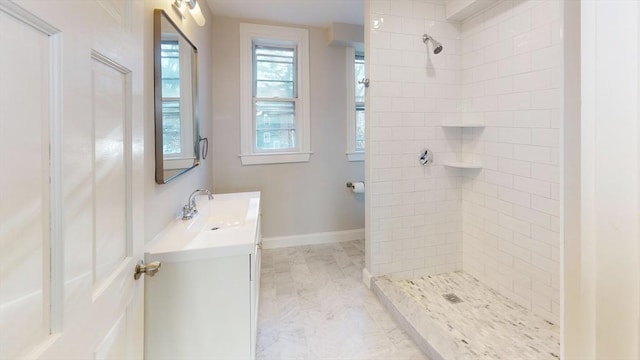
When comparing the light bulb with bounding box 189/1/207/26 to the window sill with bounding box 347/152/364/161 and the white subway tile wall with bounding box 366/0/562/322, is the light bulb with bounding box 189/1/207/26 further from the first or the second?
the window sill with bounding box 347/152/364/161

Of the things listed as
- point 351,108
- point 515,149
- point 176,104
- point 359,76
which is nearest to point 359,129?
point 351,108

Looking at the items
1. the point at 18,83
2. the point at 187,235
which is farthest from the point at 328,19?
the point at 18,83

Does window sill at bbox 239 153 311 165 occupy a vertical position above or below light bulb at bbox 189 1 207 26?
below

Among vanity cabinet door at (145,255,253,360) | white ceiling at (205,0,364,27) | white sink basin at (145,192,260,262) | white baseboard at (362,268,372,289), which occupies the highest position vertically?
white ceiling at (205,0,364,27)

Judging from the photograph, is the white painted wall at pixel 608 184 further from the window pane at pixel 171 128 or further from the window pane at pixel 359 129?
the window pane at pixel 359 129

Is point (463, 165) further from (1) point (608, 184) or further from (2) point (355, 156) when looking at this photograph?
(1) point (608, 184)

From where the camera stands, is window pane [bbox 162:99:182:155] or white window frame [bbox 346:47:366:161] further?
white window frame [bbox 346:47:366:161]

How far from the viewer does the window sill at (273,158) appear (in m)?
3.29

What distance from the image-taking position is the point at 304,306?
2.25 metres

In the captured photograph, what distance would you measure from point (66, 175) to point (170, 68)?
1.28 m

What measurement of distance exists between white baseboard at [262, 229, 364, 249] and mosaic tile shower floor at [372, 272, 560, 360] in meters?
1.23

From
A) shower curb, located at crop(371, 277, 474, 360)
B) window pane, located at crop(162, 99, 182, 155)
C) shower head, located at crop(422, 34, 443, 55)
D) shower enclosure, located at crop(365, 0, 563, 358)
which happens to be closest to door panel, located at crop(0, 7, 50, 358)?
window pane, located at crop(162, 99, 182, 155)

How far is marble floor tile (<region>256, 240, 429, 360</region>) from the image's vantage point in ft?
5.83

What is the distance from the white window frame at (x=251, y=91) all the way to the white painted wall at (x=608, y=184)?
10.0 feet
